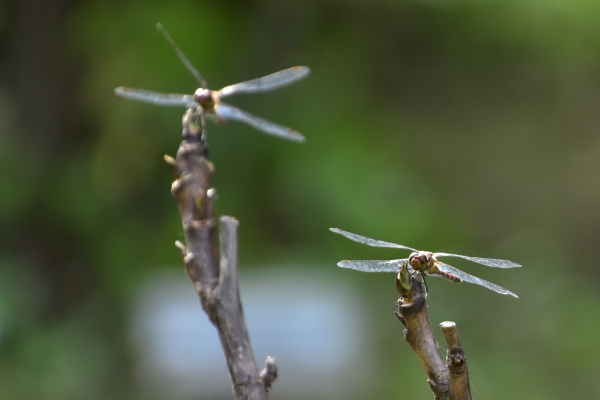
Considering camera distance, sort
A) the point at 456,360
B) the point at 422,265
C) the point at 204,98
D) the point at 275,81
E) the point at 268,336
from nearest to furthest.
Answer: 1. the point at 456,360
2. the point at 422,265
3. the point at 204,98
4. the point at 275,81
5. the point at 268,336

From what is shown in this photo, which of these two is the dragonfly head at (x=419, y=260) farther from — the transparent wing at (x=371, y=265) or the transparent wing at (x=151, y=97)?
the transparent wing at (x=151, y=97)

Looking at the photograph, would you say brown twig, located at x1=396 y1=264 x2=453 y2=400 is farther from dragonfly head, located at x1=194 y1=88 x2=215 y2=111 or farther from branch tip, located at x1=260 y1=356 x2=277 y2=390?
dragonfly head, located at x1=194 y1=88 x2=215 y2=111

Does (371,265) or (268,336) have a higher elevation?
(268,336)

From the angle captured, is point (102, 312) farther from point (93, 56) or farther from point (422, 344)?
Result: point (422, 344)

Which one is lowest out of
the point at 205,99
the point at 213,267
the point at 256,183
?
the point at 213,267

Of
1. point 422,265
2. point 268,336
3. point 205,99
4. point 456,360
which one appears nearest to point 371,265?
point 422,265

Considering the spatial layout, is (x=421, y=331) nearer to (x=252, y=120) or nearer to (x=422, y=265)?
(x=422, y=265)

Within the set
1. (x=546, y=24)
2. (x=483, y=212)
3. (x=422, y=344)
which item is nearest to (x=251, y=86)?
(x=422, y=344)
